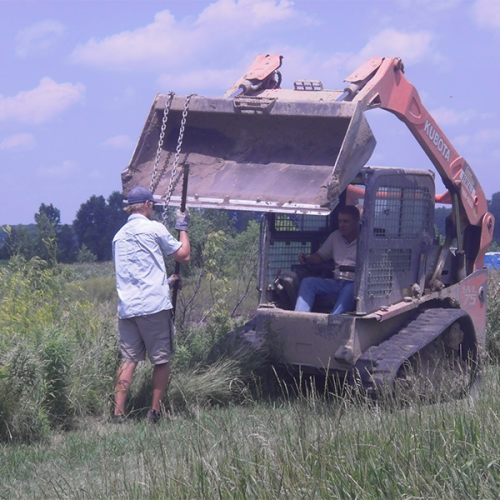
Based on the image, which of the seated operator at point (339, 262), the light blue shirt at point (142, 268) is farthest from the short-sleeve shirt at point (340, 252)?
the light blue shirt at point (142, 268)

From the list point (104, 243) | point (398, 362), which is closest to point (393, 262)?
point (398, 362)

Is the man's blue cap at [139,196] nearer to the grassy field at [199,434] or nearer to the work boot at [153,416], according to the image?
the grassy field at [199,434]

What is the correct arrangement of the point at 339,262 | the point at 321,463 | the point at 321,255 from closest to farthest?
1. the point at 321,463
2. the point at 339,262
3. the point at 321,255

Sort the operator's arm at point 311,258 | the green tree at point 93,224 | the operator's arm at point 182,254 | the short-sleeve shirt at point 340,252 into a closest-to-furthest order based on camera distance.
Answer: the operator's arm at point 182,254 → the short-sleeve shirt at point 340,252 → the operator's arm at point 311,258 → the green tree at point 93,224

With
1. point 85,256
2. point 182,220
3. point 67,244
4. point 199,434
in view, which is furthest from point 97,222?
point 199,434

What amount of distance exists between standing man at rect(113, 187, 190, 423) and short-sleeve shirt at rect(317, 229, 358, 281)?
168 centimetres

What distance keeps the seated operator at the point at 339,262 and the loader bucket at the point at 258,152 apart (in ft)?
3.10

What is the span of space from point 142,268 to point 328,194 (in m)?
1.61

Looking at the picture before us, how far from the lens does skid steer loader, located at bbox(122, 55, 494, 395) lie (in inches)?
255

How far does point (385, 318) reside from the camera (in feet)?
22.0

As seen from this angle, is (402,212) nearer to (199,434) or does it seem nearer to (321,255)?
(321,255)

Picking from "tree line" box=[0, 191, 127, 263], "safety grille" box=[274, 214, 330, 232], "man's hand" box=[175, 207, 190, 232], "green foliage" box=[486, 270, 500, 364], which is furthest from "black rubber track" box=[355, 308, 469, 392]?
"tree line" box=[0, 191, 127, 263]

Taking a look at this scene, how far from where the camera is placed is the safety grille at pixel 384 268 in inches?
266

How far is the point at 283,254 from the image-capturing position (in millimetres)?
7945
